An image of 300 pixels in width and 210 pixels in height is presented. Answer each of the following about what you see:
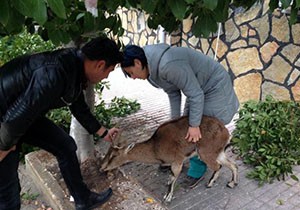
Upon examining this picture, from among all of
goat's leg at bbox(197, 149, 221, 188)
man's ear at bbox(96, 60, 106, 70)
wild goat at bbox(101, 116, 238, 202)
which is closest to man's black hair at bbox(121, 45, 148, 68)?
man's ear at bbox(96, 60, 106, 70)

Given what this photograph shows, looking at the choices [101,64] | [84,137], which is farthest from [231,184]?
Answer: [101,64]

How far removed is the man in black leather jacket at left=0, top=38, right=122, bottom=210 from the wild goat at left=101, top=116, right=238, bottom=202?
0.73 m

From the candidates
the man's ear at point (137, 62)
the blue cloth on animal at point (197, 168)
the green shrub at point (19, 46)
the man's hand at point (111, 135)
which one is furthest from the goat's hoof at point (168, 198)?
the green shrub at point (19, 46)

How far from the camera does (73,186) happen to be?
266cm

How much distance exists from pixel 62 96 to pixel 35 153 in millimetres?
2048

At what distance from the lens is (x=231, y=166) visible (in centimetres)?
328

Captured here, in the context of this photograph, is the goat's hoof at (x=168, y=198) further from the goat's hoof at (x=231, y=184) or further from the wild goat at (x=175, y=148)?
the goat's hoof at (x=231, y=184)

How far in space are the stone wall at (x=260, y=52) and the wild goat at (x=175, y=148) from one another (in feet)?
6.77

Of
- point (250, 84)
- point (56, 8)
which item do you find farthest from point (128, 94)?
point (56, 8)

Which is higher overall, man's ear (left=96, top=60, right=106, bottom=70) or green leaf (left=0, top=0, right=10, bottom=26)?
green leaf (left=0, top=0, right=10, bottom=26)

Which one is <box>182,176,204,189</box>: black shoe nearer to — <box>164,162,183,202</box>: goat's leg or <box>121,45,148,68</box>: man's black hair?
<box>164,162,183,202</box>: goat's leg

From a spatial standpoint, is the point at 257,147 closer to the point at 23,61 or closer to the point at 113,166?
the point at 113,166

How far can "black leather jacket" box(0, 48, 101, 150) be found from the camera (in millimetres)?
1851

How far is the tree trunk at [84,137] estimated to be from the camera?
3.35 metres
